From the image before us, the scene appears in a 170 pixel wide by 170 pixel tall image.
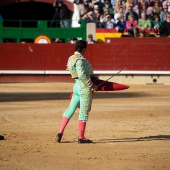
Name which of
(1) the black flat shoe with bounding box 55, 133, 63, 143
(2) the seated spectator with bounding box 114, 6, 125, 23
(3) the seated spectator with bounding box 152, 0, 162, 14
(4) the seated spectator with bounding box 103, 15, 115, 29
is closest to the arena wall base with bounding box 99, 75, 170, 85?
(4) the seated spectator with bounding box 103, 15, 115, 29

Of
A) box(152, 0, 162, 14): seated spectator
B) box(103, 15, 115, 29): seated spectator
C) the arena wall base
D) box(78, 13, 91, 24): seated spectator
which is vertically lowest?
the arena wall base

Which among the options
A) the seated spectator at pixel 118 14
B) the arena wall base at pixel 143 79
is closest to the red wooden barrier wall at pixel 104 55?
the arena wall base at pixel 143 79

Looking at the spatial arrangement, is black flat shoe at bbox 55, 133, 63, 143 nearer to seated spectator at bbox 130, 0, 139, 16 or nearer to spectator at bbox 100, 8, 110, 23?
spectator at bbox 100, 8, 110, 23

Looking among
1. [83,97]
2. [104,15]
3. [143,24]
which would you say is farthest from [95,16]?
[83,97]

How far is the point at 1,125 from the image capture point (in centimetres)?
1091

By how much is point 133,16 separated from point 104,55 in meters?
1.21

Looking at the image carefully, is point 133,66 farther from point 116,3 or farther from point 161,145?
point 161,145

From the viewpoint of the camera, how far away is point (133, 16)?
19734mm

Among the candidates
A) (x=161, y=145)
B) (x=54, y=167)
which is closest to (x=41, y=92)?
(x=161, y=145)

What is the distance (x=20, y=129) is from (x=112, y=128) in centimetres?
121

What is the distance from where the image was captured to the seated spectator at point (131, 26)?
64.5 ft

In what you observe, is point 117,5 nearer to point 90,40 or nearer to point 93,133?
point 90,40

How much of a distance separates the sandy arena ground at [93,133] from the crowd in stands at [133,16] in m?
3.87

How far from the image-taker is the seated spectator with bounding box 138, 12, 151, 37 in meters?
19.7
